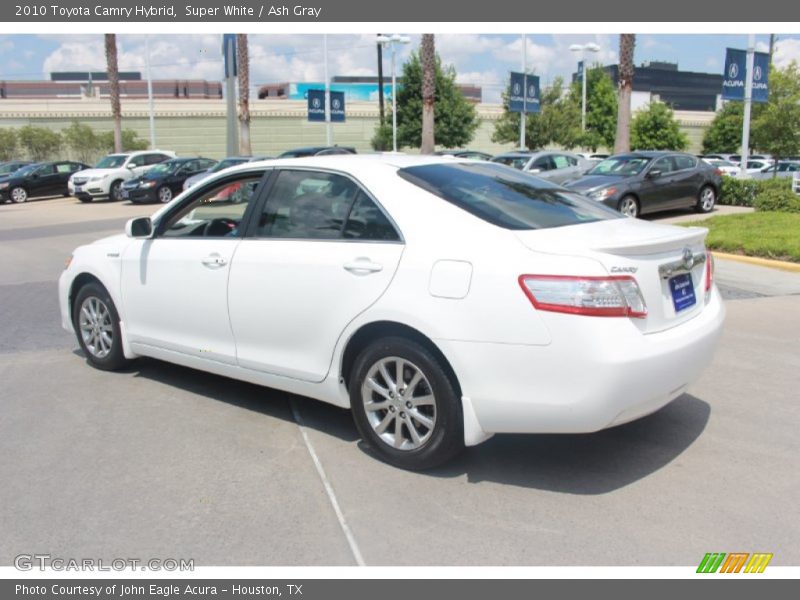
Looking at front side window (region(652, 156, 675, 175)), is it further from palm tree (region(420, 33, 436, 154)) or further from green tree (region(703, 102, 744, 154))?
green tree (region(703, 102, 744, 154))

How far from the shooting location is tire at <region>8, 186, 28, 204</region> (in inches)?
1234

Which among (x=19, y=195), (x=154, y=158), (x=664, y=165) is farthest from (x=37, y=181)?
(x=664, y=165)

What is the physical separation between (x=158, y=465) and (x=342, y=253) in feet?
5.30

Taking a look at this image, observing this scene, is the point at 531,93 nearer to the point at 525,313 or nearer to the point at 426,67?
the point at 426,67

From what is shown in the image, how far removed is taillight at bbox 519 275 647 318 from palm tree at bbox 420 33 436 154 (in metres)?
23.9

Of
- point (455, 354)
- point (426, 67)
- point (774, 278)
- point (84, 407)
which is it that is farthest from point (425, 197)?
point (426, 67)

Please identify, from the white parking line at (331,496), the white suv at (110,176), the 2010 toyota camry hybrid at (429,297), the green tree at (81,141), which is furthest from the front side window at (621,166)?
the green tree at (81,141)

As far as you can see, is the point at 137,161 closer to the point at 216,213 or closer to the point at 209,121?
the point at 209,121

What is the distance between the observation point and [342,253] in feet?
14.6

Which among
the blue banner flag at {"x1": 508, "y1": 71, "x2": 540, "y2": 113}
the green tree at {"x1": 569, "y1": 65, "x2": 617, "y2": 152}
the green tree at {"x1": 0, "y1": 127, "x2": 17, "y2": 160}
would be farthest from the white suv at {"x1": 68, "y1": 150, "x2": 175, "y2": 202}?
the green tree at {"x1": 569, "y1": 65, "x2": 617, "y2": 152}

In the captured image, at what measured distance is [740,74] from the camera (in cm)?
2006

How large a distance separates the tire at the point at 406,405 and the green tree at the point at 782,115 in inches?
1199

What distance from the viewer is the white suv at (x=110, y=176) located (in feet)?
95.8

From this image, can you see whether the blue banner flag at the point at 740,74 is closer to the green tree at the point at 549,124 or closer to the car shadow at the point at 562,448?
the car shadow at the point at 562,448
